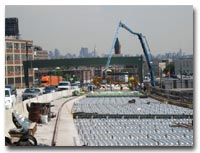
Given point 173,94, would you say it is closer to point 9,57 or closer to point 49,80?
point 49,80

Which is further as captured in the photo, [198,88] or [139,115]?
[139,115]

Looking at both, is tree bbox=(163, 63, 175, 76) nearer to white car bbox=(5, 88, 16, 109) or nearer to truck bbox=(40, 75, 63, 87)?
truck bbox=(40, 75, 63, 87)

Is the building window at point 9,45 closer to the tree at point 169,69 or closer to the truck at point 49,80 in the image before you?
the truck at point 49,80

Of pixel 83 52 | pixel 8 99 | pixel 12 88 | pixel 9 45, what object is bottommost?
pixel 8 99

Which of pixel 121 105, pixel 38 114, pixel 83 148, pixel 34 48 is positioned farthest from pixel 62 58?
pixel 121 105

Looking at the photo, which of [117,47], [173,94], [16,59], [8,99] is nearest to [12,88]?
[8,99]

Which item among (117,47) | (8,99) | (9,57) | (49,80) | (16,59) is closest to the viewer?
(9,57)

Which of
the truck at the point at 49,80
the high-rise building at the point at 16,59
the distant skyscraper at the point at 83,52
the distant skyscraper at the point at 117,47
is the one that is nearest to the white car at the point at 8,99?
the high-rise building at the point at 16,59

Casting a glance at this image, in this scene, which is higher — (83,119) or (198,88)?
(198,88)

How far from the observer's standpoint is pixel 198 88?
7895mm

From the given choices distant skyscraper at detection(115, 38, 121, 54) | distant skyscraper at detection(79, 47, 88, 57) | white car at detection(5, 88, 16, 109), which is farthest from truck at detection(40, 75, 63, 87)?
distant skyscraper at detection(115, 38, 121, 54)

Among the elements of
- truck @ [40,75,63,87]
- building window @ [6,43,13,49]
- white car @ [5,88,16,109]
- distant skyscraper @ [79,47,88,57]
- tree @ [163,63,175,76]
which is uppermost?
building window @ [6,43,13,49]

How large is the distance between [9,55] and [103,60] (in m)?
1.57
